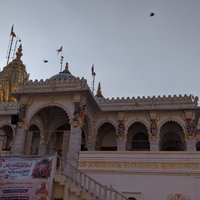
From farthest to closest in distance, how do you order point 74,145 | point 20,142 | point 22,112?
point 22,112
point 20,142
point 74,145

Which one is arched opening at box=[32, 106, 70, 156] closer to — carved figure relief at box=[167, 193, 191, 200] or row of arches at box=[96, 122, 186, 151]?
row of arches at box=[96, 122, 186, 151]

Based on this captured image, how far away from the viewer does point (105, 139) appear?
2627 centimetres

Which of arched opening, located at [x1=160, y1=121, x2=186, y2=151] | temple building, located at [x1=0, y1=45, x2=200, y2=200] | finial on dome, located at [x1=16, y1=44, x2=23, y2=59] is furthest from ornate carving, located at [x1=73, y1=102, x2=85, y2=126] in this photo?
finial on dome, located at [x1=16, y1=44, x2=23, y2=59]

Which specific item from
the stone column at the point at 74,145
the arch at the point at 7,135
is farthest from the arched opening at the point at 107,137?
the arch at the point at 7,135

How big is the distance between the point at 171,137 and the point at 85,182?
1196cm

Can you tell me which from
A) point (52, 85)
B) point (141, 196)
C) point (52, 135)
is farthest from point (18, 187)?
point (52, 135)

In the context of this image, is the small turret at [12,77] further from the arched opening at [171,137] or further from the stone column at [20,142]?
the arched opening at [171,137]

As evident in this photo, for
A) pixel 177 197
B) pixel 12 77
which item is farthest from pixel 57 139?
pixel 12 77

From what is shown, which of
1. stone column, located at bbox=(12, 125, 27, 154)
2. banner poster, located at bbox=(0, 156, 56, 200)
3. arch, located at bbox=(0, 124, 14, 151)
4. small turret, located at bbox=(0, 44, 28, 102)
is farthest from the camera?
small turret, located at bbox=(0, 44, 28, 102)

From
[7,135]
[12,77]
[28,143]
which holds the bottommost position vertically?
[28,143]

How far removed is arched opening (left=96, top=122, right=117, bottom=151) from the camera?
25719 mm

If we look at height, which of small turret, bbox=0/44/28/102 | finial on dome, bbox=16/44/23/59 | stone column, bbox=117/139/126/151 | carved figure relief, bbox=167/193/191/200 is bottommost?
carved figure relief, bbox=167/193/191/200

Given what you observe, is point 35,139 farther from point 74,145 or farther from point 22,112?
point 74,145

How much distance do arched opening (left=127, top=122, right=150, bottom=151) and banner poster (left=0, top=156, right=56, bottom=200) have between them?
10734 mm
